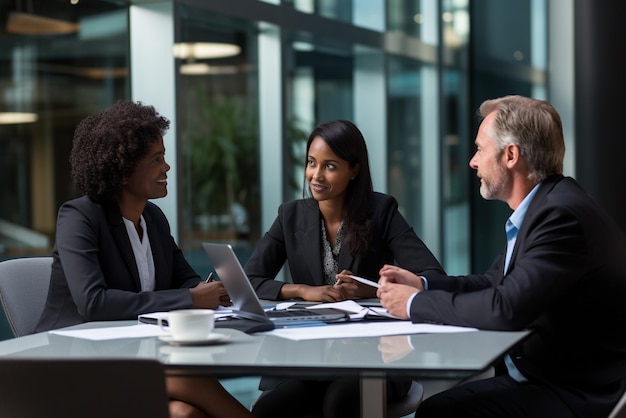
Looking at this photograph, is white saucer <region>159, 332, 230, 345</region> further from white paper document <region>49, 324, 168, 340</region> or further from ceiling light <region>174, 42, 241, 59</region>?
ceiling light <region>174, 42, 241, 59</region>

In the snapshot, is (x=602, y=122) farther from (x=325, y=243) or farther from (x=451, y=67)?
(x=325, y=243)

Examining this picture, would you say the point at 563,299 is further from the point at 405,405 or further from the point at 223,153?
the point at 223,153

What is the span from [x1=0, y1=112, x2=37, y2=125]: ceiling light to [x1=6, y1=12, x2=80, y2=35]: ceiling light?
1.90 feet

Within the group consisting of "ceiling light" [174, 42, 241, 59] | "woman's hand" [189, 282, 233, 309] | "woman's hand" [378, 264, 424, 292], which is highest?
"ceiling light" [174, 42, 241, 59]

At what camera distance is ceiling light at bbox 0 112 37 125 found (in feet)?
17.4

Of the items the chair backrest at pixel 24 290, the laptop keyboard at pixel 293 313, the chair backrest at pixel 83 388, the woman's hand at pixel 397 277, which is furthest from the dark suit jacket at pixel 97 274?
the chair backrest at pixel 83 388

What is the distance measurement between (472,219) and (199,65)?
3819mm

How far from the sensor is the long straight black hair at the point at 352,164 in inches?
135

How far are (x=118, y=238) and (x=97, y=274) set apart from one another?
22 centimetres

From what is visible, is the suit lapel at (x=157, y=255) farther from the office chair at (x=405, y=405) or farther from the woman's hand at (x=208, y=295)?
the office chair at (x=405, y=405)

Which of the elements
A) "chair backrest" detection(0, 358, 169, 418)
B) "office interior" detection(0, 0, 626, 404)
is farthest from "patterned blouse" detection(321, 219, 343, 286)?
"chair backrest" detection(0, 358, 169, 418)

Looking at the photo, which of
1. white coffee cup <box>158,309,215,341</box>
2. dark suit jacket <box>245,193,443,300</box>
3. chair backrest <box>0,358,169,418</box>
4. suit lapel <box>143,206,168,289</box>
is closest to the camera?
chair backrest <box>0,358,169,418</box>

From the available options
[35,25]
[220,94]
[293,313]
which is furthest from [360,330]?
[220,94]

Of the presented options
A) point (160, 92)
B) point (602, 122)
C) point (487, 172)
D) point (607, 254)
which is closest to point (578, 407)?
point (607, 254)
